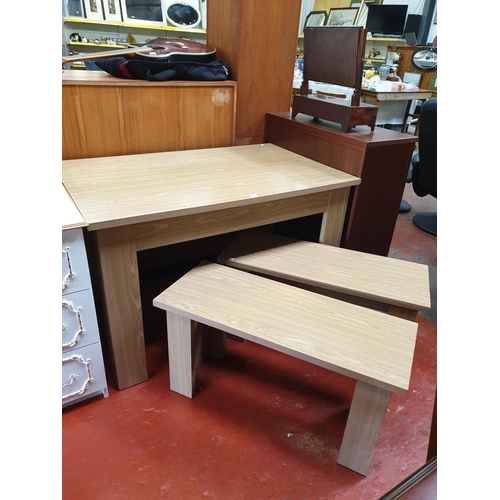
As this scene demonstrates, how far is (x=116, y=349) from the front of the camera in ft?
4.36

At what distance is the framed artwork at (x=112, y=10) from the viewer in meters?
3.99

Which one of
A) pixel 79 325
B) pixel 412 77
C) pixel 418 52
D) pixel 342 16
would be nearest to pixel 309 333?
pixel 79 325

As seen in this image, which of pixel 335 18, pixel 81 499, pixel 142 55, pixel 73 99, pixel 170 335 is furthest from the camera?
pixel 335 18

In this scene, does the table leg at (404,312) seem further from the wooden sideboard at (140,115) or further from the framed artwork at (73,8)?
the framed artwork at (73,8)

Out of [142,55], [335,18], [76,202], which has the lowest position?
[76,202]

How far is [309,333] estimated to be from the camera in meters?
1.12

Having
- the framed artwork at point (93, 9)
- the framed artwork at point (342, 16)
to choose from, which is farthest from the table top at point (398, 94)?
the framed artwork at point (93, 9)

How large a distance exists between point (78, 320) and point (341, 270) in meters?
0.94

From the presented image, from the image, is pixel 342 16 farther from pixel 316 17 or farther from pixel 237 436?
pixel 237 436

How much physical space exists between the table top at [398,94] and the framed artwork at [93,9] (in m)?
2.87

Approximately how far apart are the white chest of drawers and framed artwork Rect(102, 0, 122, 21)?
145 inches

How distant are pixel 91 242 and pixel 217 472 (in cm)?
82

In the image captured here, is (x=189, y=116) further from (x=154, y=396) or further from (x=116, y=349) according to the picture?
(x=154, y=396)

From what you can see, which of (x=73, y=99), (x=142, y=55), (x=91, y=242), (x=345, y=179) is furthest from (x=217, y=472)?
(x=142, y=55)
